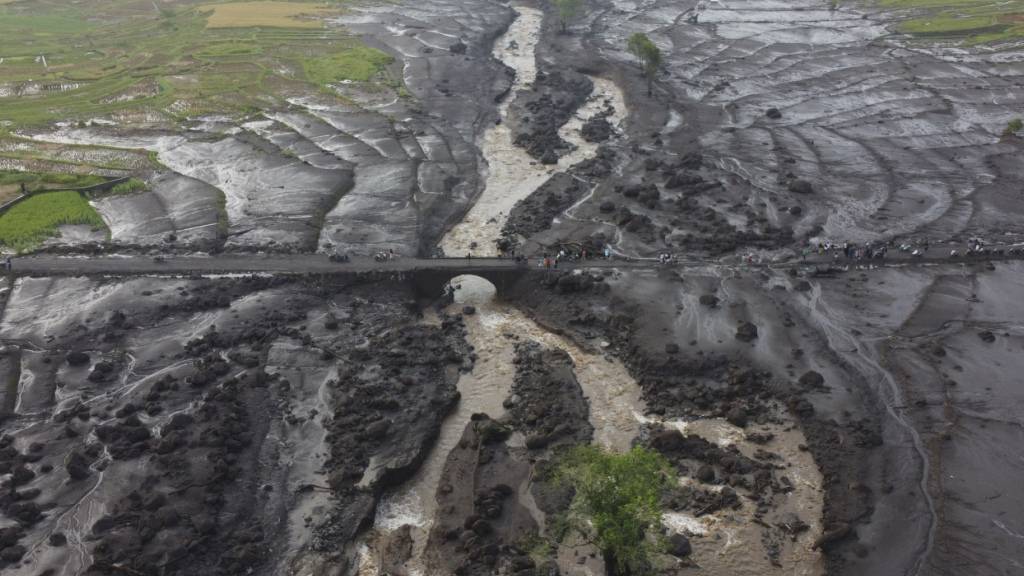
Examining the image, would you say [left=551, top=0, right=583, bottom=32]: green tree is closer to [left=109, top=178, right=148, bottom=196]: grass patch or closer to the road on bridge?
[left=109, top=178, right=148, bottom=196]: grass patch

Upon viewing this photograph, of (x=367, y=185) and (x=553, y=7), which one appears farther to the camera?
(x=553, y=7)

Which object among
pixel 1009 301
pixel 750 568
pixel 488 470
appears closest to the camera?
pixel 750 568

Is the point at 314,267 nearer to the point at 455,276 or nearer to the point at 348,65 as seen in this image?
the point at 455,276

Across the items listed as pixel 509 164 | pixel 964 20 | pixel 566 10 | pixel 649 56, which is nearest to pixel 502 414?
pixel 509 164

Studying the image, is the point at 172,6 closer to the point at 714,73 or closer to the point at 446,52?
the point at 446,52

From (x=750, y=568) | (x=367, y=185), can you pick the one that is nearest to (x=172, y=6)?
(x=367, y=185)

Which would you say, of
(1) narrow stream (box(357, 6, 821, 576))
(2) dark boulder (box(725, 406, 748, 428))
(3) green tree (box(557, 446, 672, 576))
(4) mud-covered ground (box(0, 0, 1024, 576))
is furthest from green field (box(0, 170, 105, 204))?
(2) dark boulder (box(725, 406, 748, 428))
